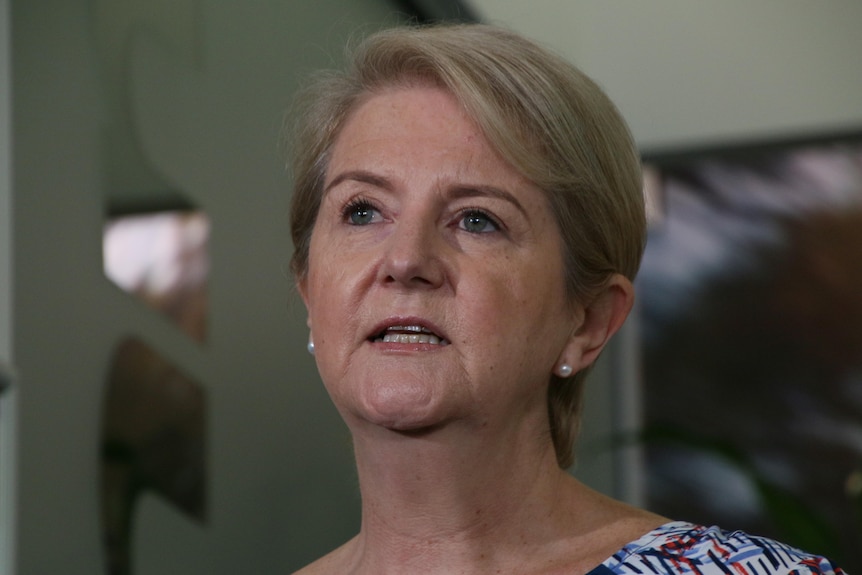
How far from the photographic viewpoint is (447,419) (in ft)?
5.06

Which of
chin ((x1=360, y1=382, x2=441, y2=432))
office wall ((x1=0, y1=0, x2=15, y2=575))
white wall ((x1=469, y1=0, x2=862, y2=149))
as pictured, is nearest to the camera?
chin ((x1=360, y1=382, x2=441, y2=432))

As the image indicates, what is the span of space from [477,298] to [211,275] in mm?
1030

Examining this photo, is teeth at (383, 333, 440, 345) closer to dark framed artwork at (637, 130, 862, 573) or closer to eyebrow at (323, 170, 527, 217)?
eyebrow at (323, 170, 527, 217)

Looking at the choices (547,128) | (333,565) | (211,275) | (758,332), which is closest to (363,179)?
(547,128)

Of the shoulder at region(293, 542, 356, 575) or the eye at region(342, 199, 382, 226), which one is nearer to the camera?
the eye at region(342, 199, 382, 226)

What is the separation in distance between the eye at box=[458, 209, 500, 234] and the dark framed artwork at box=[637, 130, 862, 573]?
2.05 meters

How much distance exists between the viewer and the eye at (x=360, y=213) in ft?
5.37

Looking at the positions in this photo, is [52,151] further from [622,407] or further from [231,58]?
[622,407]

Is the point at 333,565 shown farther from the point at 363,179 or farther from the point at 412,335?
the point at 363,179

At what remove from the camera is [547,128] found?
5.33 feet

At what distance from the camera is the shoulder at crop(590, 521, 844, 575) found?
1.51m

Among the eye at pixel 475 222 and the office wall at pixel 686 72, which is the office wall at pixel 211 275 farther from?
the office wall at pixel 686 72

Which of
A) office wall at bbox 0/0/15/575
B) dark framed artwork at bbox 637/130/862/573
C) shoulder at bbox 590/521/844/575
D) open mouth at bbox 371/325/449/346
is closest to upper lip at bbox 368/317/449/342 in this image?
open mouth at bbox 371/325/449/346

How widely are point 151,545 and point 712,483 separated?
1918 mm
